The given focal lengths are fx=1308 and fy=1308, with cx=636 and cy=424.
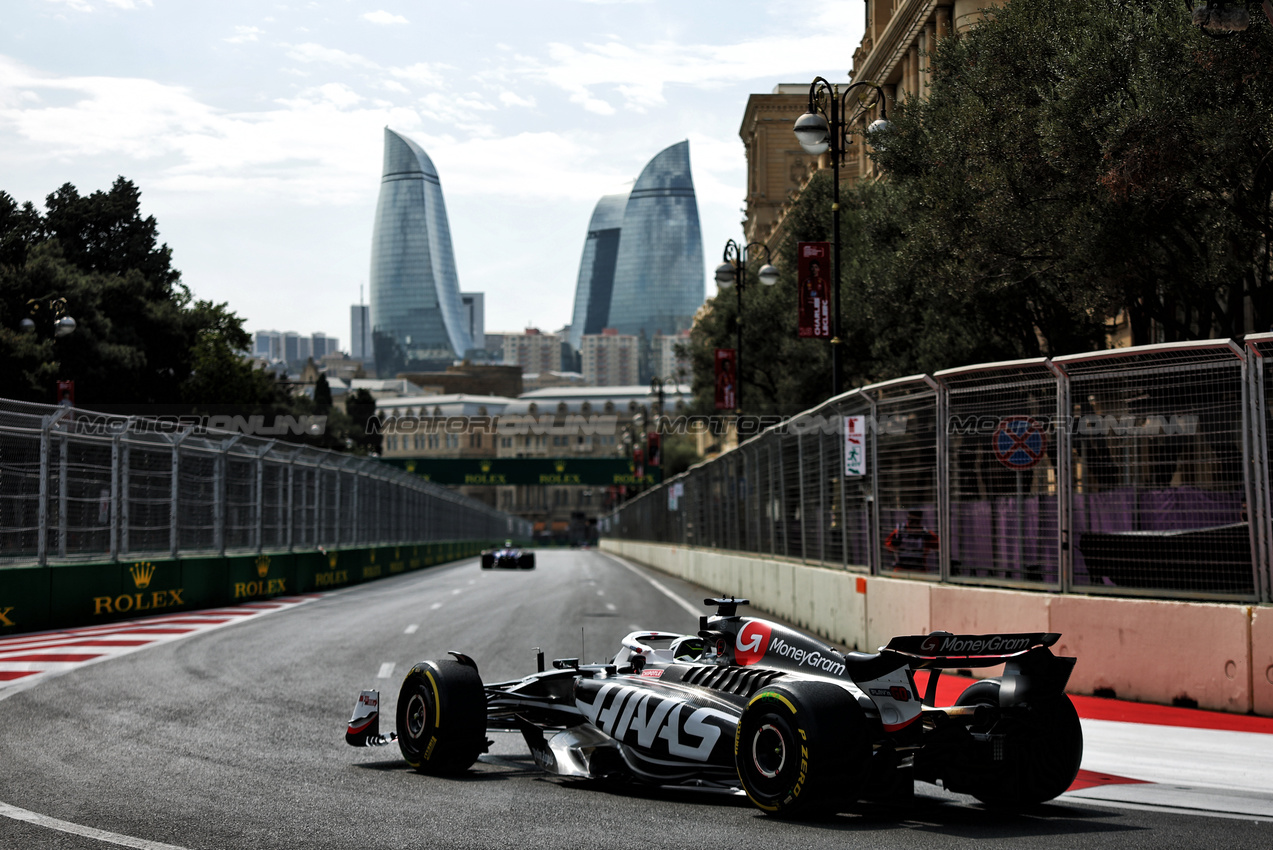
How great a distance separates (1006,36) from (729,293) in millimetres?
30492

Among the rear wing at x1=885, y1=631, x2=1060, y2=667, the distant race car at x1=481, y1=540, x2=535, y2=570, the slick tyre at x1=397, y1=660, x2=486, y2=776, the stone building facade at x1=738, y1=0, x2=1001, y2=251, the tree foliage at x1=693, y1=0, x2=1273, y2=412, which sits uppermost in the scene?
the stone building facade at x1=738, y1=0, x2=1001, y2=251

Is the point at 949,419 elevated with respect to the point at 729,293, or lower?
lower

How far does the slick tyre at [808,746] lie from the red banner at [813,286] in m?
20.2

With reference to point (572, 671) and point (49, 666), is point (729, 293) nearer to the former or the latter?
point (49, 666)

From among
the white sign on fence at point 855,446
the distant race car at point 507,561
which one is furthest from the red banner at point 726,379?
the white sign on fence at point 855,446

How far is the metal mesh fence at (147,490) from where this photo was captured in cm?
1588

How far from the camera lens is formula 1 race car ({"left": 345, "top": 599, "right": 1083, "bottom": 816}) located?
5.15 metres

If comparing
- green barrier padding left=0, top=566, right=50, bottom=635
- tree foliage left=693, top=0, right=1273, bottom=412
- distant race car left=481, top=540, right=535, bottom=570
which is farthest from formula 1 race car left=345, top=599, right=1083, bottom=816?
distant race car left=481, top=540, right=535, bottom=570

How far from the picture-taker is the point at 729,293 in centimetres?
4884

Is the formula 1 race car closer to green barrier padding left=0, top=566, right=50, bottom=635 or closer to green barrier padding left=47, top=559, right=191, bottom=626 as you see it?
green barrier padding left=0, top=566, right=50, bottom=635

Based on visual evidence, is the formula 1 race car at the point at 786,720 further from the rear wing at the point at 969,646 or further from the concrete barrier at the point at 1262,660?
the concrete barrier at the point at 1262,660

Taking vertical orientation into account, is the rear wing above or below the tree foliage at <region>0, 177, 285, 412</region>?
below

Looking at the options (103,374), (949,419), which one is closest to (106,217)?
(103,374)

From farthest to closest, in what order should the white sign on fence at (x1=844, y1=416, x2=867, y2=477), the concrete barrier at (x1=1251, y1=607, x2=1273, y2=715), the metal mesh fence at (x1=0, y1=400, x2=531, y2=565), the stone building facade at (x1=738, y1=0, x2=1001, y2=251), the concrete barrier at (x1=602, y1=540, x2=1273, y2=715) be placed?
the stone building facade at (x1=738, y1=0, x2=1001, y2=251), the metal mesh fence at (x1=0, y1=400, x2=531, y2=565), the white sign on fence at (x1=844, y1=416, x2=867, y2=477), the concrete barrier at (x1=602, y1=540, x2=1273, y2=715), the concrete barrier at (x1=1251, y1=607, x2=1273, y2=715)
